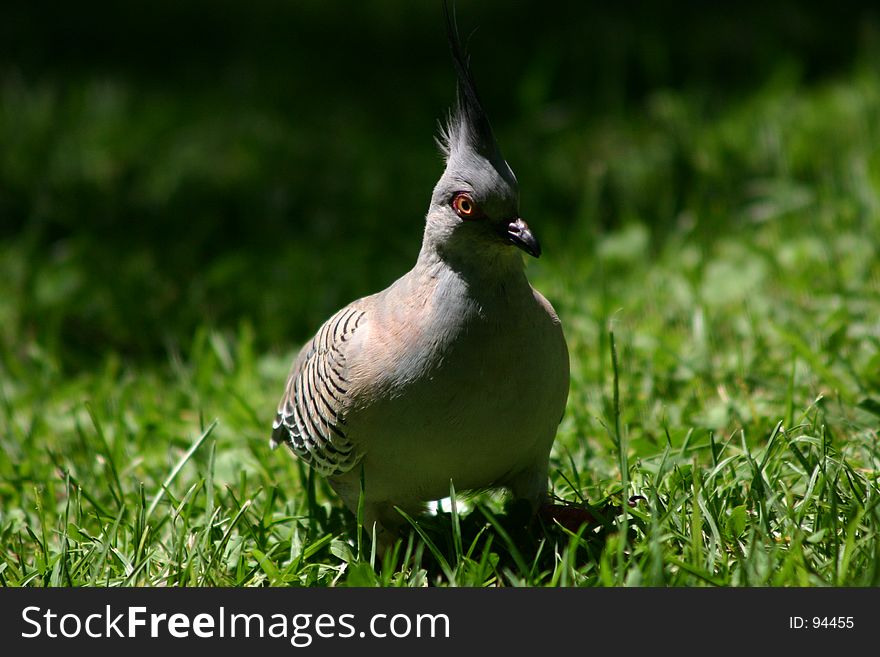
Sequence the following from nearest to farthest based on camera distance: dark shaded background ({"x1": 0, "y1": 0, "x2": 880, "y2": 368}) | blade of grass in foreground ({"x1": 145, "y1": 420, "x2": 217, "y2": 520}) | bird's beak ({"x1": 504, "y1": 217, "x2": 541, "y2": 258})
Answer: bird's beak ({"x1": 504, "y1": 217, "x2": 541, "y2": 258}), blade of grass in foreground ({"x1": 145, "y1": 420, "x2": 217, "y2": 520}), dark shaded background ({"x1": 0, "y1": 0, "x2": 880, "y2": 368})

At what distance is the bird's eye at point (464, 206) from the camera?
3.21 meters

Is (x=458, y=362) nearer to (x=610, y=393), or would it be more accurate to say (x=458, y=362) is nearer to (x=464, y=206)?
(x=464, y=206)

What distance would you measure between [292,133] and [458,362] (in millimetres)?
5091

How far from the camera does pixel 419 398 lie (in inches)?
124

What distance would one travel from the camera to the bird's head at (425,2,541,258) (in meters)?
3.19

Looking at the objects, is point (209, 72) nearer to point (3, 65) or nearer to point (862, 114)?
point (3, 65)

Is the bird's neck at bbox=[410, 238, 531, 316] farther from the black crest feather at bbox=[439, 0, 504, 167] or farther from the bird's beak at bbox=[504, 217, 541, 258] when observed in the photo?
the black crest feather at bbox=[439, 0, 504, 167]

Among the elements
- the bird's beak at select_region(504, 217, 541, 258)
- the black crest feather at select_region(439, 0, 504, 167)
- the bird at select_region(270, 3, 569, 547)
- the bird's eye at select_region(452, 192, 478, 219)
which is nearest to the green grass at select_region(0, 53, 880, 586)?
the bird at select_region(270, 3, 569, 547)

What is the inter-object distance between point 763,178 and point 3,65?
6.53 m

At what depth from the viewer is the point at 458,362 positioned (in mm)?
3145

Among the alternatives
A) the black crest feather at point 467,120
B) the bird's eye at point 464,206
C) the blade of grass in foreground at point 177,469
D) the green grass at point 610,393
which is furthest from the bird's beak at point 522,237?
the blade of grass in foreground at point 177,469

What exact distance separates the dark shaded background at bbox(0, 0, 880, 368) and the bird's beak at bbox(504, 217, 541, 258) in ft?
8.43

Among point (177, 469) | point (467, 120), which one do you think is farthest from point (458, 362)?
point (177, 469)
